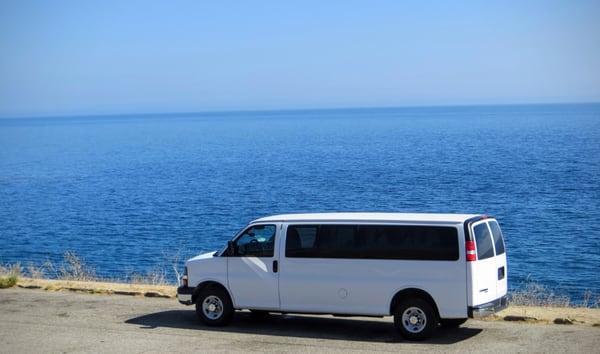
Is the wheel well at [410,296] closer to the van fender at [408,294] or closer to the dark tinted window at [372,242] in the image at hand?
the van fender at [408,294]

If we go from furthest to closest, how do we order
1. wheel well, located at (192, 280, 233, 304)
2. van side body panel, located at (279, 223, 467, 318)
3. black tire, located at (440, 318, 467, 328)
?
1. wheel well, located at (192, 280, 233, 304)
2. black tire, located at (440, 318, 467, 328)
3. van side body panel, located at (279, 223, 467, 318)

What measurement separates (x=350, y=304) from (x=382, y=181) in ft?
177

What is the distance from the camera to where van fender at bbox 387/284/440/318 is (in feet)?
43.7

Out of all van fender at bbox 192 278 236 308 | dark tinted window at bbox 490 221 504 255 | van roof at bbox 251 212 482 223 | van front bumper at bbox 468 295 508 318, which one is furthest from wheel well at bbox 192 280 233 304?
dark tinted window at bbox 490 221 504 255

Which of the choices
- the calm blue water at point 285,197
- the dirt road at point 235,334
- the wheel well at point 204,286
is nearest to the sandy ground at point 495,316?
the dirt road at point 235,334

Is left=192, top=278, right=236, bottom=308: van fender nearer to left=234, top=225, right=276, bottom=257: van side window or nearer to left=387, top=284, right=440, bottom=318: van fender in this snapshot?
left=234, top=225, right=276, bottom=257: van side window

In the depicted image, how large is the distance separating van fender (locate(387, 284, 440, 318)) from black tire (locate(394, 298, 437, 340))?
0.22 feet

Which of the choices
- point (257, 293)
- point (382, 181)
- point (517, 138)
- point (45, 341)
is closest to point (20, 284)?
point (45, 341)

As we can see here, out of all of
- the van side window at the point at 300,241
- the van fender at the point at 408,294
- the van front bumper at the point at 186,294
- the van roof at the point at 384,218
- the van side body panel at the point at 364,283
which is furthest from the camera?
the van front bumper at the point at 186,294

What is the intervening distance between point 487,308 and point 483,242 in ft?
3.51

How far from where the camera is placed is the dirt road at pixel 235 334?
43.2 feet

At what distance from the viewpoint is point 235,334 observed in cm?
1440

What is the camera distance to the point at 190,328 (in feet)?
49.2

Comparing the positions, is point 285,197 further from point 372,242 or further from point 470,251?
point 470,251
